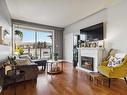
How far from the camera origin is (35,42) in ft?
25.3

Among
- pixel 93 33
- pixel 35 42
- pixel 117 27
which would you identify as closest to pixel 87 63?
pixel 93 33

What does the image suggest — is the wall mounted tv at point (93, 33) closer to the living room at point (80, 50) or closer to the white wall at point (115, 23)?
the living room at point (80, 50)

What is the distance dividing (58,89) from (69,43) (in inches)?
204

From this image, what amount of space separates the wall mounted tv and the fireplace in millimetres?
956

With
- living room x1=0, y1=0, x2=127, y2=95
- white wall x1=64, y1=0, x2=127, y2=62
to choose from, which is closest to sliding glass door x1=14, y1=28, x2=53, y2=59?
living room x1=0, y1=0, x2=127, y2=95

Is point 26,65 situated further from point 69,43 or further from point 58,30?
point 58,30

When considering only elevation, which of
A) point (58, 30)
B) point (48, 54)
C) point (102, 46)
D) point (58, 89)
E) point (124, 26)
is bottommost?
point (58, 89)

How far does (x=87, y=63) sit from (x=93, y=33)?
144 cm

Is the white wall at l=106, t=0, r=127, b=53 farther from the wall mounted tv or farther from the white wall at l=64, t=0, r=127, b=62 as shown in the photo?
the wall mounted tv

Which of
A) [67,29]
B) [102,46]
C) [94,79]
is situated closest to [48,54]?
[67,29]

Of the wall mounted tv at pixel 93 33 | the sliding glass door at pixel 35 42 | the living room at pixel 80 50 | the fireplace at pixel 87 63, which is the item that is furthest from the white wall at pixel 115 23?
the sliding glass door at pixel 35 42

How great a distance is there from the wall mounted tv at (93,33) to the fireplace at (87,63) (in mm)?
956

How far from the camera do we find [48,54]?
27.0ft

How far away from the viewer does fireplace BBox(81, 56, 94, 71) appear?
4.63 meters
